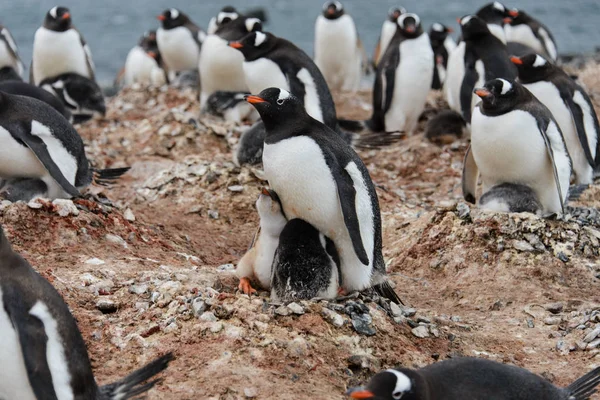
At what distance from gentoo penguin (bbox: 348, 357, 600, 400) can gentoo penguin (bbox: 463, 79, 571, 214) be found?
299cm

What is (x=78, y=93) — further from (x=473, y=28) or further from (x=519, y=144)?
(x=519, y=144)

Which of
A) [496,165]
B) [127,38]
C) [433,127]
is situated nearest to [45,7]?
[127,38]

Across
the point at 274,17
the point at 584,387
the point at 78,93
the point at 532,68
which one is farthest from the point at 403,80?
the point at 274,17

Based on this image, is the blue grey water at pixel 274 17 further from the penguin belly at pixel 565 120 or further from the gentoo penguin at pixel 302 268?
the gentoo penguin at pixel 302 268

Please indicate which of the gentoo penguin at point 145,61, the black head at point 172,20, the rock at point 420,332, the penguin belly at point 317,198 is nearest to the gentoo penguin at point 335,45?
the black head at point 172,20

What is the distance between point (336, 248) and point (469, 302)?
3.88ft

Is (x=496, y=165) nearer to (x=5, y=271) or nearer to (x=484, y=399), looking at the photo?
(x=484, y=399)

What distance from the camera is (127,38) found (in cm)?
3462

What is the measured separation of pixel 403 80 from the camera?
1045 cm

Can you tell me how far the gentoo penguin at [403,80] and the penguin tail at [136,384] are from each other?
270 inches

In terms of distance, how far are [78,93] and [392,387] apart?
8.38 meters

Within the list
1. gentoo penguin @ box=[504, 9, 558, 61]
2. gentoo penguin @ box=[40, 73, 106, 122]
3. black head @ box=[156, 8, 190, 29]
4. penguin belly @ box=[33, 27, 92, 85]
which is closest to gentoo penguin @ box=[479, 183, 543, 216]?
gentoo penguin @ box=[40, 73, 106, 122]

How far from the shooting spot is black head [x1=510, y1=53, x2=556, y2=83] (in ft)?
27.2

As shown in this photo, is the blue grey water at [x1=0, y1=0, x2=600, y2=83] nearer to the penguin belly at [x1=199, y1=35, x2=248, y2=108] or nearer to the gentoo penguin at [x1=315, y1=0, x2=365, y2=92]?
the gentoo penguin at [x1=315, y1=0, x2=365, y2=92]
